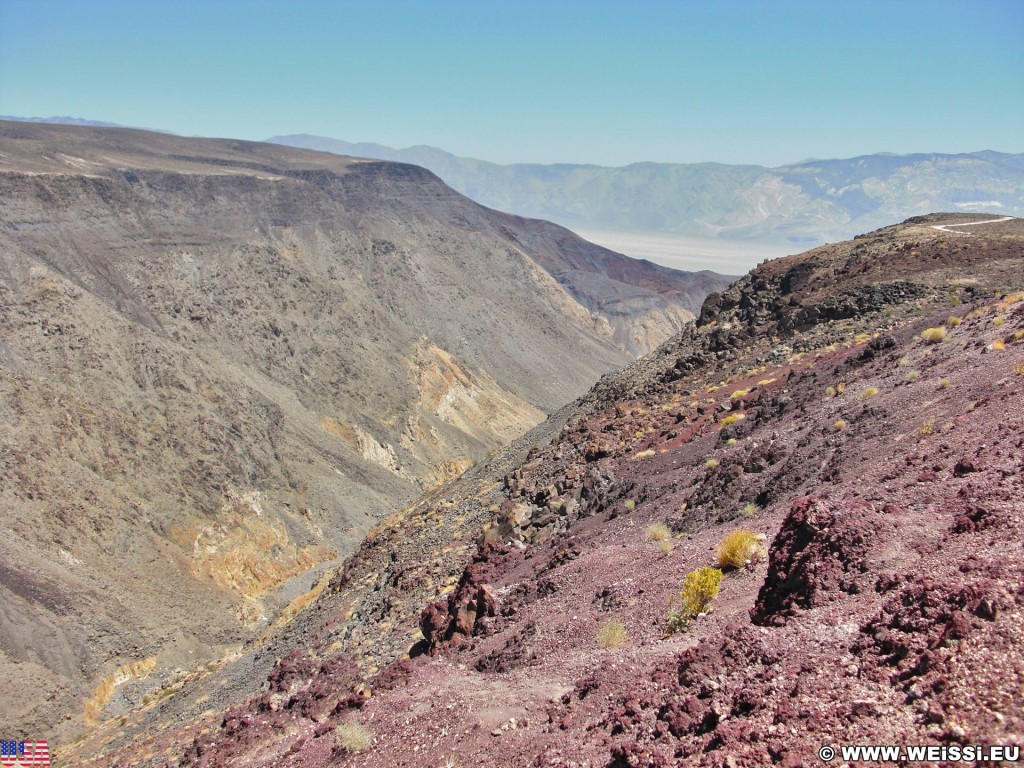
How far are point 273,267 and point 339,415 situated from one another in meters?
14.4

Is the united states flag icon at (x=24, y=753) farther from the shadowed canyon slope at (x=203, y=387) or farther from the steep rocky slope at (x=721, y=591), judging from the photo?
the steep rocky slope at (x=721, y=591)

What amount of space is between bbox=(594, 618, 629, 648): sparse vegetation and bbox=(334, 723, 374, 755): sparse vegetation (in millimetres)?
3149

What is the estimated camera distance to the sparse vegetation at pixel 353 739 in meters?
8.92

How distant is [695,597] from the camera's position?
29.7 feet

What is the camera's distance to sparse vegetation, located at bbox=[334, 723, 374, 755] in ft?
29.3

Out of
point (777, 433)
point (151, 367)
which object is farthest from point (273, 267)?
point (777, 433)

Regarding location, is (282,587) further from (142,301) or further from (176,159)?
(176,159)

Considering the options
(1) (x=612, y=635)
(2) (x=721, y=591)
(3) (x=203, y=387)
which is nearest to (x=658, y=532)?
(2) (x=721, y=591)

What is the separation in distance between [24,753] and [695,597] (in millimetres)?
21920

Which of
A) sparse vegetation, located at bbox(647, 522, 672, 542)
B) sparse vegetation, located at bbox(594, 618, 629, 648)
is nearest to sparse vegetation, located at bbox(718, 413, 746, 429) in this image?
sparse vegetation, located at bbox(647, 522, 672, 542)

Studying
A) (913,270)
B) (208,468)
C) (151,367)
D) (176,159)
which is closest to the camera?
(913,270)

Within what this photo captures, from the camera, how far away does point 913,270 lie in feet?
86.3

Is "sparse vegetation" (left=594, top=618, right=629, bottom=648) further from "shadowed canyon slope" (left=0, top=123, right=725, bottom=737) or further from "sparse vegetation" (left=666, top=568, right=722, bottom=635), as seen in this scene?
→ "shadowed canyon slope" (left=0, top=123, right=725, bottom=737)

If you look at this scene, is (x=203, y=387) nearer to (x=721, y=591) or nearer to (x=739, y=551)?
(x=739, y=551)
